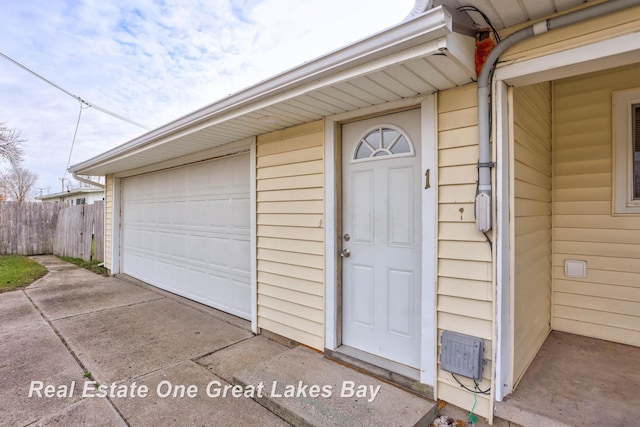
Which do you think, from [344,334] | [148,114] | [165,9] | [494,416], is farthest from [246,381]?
[148,114]

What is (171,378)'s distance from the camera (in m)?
2.62

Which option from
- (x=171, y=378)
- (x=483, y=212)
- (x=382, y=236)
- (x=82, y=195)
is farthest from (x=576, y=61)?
(x=82, y=195)

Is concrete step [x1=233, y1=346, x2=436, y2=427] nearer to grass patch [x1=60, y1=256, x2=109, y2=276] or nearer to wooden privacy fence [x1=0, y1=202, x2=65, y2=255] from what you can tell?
grass patch [x1=60, y1=256, x2=109, y2=276]

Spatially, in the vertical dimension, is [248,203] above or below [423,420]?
above

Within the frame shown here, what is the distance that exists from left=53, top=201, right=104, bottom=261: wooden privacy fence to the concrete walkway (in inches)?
167

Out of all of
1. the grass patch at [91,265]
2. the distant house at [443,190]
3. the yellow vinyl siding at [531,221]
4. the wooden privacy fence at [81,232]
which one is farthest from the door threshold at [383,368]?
the wooden privacy fence at [81,232]

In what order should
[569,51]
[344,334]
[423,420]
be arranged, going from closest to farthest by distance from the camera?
1. [569,51]
2. [423,420]
3. [344,334]

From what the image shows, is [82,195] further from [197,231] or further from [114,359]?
[114,359]

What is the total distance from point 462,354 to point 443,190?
107cm

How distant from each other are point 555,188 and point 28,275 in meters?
8.99

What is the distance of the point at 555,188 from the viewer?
10.1 ft

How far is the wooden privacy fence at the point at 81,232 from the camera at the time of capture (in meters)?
8.12

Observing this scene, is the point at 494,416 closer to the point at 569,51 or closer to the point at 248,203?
the point at 569,51

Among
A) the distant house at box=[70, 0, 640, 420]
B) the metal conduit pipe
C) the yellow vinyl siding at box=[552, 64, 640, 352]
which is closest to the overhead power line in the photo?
the distant house at box=[70, 0, 640, 420]
